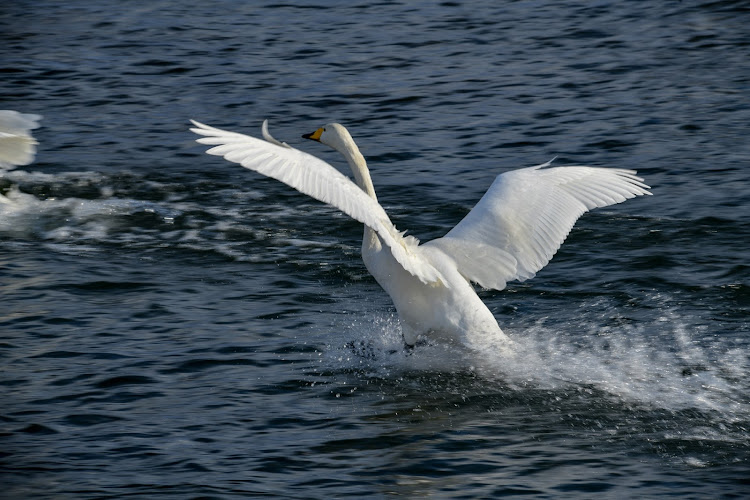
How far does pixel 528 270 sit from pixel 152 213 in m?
4.75

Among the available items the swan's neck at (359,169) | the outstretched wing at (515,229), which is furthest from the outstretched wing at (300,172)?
the outstretched wing at (515,229)

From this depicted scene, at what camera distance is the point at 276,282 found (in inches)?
412

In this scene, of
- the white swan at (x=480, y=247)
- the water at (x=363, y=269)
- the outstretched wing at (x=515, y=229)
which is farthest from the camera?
the outstretched wing at (x=515, y=229)

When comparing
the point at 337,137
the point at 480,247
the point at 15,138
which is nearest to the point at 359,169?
the point at 337,137

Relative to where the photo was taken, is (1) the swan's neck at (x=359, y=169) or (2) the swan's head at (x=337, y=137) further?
(2) the swan's head at (x=337, y=137)

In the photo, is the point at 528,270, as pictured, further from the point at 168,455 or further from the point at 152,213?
the point at 152,213

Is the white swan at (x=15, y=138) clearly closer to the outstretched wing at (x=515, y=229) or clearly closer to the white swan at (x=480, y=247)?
the white swan at (x=480, y=247)

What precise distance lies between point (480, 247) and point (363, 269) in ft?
6.98

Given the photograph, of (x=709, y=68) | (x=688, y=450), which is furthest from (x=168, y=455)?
(x=709, y=68)

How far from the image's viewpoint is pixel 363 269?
35.7ft

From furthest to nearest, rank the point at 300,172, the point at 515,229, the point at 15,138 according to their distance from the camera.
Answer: the point at 15,138 → the point at 515,229 → the point at 300,172

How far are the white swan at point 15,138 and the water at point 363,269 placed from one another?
114 cm

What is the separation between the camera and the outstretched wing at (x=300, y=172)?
23.8ft

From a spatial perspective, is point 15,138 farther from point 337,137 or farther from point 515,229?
point 515,229
